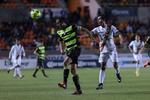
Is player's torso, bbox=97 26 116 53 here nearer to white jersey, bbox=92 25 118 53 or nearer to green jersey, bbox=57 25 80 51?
white jersey, bbox=92 25 118 53

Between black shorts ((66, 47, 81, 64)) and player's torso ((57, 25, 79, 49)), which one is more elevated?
player's torso ((57, 25, 79, 49))

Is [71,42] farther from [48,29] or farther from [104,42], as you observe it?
[48,29]

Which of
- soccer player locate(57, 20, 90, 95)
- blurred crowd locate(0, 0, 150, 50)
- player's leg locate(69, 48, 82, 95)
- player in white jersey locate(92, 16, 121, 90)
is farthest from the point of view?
blurred crowd locate(0, 0, 150, 50)

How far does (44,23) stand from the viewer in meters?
51.3

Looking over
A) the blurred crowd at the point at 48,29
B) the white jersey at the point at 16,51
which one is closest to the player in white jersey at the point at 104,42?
the white jersey at the point at 16,51

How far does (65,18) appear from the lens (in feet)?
155

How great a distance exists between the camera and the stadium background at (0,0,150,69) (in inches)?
1909

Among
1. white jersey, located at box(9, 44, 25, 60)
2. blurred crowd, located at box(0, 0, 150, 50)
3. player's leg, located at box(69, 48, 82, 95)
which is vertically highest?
blurred crowd, located at box(0, 0, 150, 50)

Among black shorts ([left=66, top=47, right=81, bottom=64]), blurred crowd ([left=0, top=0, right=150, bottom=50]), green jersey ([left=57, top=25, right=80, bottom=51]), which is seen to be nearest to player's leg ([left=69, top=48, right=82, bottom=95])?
black shorts ([left=66, top=47, right=81, bottom=64])

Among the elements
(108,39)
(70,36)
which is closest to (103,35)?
(108,39)

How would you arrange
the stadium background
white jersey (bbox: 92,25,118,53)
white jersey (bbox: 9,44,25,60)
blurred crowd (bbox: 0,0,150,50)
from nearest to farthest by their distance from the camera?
1. white jersey (bbox: 92,25,118,53)
2. white jersey (bbox: 9,44,25,60)
3. the stadium background
4. blurred crowd (bbox: 0,0,150,50)

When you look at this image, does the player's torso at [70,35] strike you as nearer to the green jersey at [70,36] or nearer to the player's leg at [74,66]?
the green jersey at [70,36]

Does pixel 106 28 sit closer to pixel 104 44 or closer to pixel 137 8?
pixel 104 44

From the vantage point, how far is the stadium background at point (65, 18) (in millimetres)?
48494
